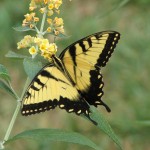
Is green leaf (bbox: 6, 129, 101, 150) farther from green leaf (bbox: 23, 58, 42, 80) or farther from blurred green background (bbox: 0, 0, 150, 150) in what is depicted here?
blurred green background (bbox: 0, 0, 150, 150)

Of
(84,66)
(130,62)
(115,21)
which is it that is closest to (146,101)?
(130,62)

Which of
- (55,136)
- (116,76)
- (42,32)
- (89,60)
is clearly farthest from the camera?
(116,76)

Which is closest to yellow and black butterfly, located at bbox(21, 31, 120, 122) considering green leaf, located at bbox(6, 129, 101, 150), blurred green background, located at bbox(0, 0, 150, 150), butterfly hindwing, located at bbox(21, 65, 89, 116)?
butterfly hindwing, located at bbox(21, 65, 89, 116)

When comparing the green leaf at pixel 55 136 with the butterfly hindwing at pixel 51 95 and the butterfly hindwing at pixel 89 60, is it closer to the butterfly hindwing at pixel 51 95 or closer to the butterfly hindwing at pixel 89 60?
the butterfly hindwing at pixel 51 95

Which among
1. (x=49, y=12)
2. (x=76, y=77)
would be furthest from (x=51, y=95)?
(x=49, y=12)

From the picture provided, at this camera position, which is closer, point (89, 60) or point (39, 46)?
point (39, 46)

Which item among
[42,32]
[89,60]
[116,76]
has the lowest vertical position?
[116,76]

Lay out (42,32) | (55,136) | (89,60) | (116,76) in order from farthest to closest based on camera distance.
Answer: (116,76) < (89,60) < (42,32) < (55,136)

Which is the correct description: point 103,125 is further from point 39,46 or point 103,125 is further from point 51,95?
point 39,46
